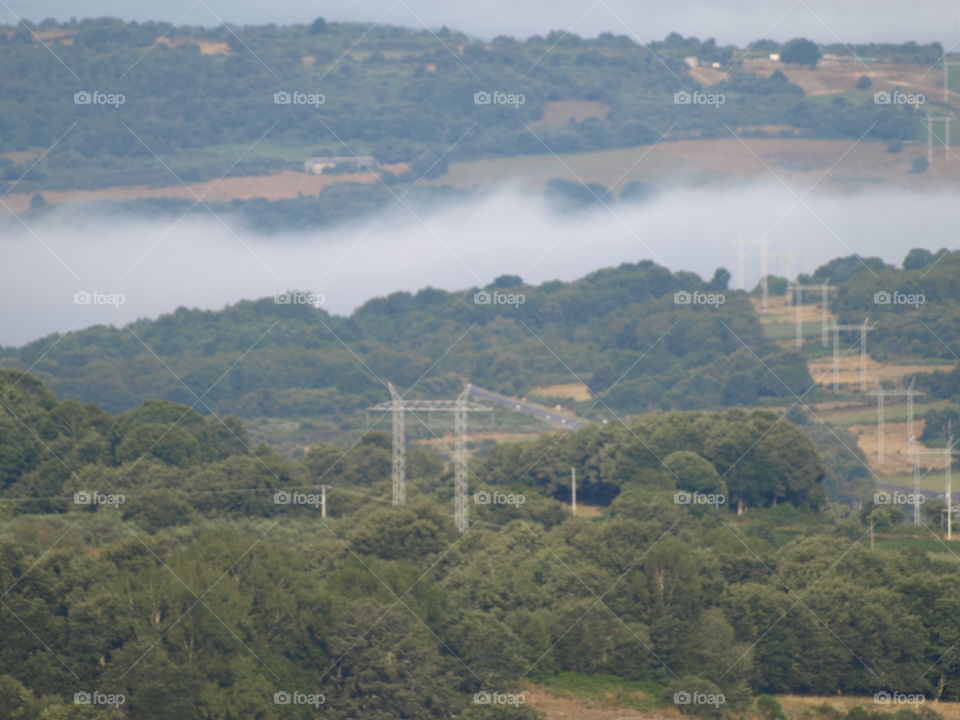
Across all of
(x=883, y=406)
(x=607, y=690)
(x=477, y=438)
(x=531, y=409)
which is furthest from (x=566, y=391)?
(x=607, y=690)

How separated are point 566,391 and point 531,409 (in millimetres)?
8136

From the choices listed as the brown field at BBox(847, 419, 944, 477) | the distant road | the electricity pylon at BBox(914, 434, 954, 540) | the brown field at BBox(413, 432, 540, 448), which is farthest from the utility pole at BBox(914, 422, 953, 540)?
the brown field at BBox(413, 432, 540, 448)

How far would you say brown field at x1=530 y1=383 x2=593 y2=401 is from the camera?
14288 centimetres

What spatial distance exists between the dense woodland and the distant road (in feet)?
153

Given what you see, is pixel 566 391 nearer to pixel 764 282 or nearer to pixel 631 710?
pixel 764 282

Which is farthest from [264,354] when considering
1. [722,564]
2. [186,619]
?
[186,619]

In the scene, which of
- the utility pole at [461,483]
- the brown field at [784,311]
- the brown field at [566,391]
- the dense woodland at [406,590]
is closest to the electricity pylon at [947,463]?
the dense woodland at [406,590]

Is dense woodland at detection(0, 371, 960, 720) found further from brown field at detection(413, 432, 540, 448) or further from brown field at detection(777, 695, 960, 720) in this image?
brown field at detection(413, 432, 540, 448)

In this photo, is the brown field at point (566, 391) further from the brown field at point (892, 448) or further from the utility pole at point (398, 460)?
the utility pole at point (398, 460)

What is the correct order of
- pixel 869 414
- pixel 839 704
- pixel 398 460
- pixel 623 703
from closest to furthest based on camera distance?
pixel 623 703
pixel 839 704
pixel 398 460
pixel 869 414

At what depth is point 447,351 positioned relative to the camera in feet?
525

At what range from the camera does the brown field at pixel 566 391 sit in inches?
5625

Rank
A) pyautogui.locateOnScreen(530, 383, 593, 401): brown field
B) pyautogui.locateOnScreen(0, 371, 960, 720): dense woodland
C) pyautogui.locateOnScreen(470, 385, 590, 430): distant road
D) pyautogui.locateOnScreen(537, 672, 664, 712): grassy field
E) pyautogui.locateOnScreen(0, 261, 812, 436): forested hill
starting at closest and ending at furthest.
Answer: pyautogui.locateOnScreen(0, 371, 960, 720): dense woodland
pyautogui.locateOnScreen(537, 672, 664, 712): grassy field
pyautogui.locateOnScreen(470, 385, 590, 430): distant road
pyautogui.locateOnScreen(530, 383, 593, 401): brown field
pyautogui.locateOnScreen(0, 261, 812, 436): forested hill

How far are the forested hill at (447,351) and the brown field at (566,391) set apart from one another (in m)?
0.94
